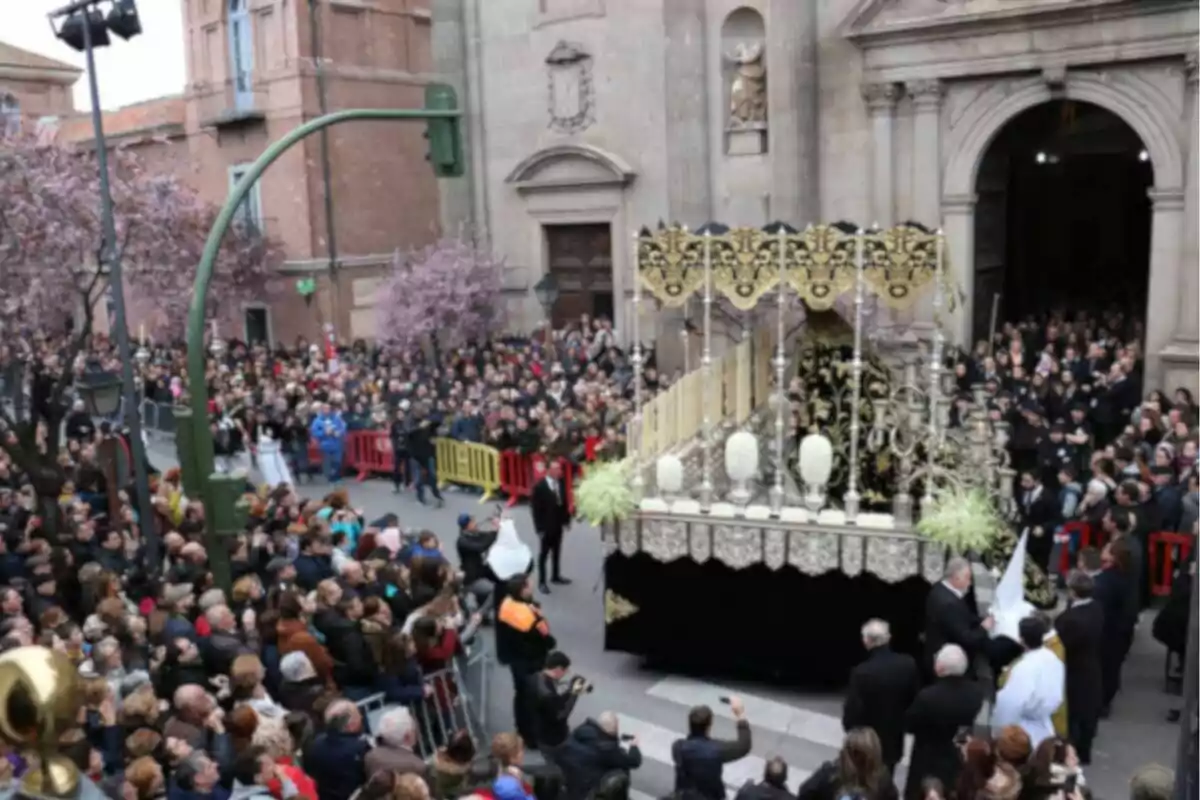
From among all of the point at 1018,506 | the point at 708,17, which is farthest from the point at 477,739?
the point at 708,17

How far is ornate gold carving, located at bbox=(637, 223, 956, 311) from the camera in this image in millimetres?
9445

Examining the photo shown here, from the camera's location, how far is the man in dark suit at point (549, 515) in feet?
40.8

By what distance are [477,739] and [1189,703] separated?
22.7 ft

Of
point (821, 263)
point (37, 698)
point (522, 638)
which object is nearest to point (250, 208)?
point (821, 263)

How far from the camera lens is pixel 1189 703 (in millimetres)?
2834

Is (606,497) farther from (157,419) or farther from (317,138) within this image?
(317,138)

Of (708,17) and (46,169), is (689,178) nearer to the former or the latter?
(708,17)

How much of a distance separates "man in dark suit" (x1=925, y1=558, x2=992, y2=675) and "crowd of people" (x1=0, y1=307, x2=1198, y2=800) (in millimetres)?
19

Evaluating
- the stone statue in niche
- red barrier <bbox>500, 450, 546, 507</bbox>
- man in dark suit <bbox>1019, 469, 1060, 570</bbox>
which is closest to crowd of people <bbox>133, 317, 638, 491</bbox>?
red barrier <bbox>500, 450, 546, 507</bbox>

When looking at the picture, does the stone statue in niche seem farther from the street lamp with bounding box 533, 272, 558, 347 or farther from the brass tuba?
the brass tuba

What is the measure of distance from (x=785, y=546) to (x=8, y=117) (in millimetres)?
15425

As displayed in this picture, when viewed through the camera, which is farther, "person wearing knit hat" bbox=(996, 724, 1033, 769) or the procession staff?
the procession staff

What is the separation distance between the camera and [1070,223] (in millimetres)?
25141

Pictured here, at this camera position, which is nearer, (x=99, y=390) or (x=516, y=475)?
(x=99, y=390)
